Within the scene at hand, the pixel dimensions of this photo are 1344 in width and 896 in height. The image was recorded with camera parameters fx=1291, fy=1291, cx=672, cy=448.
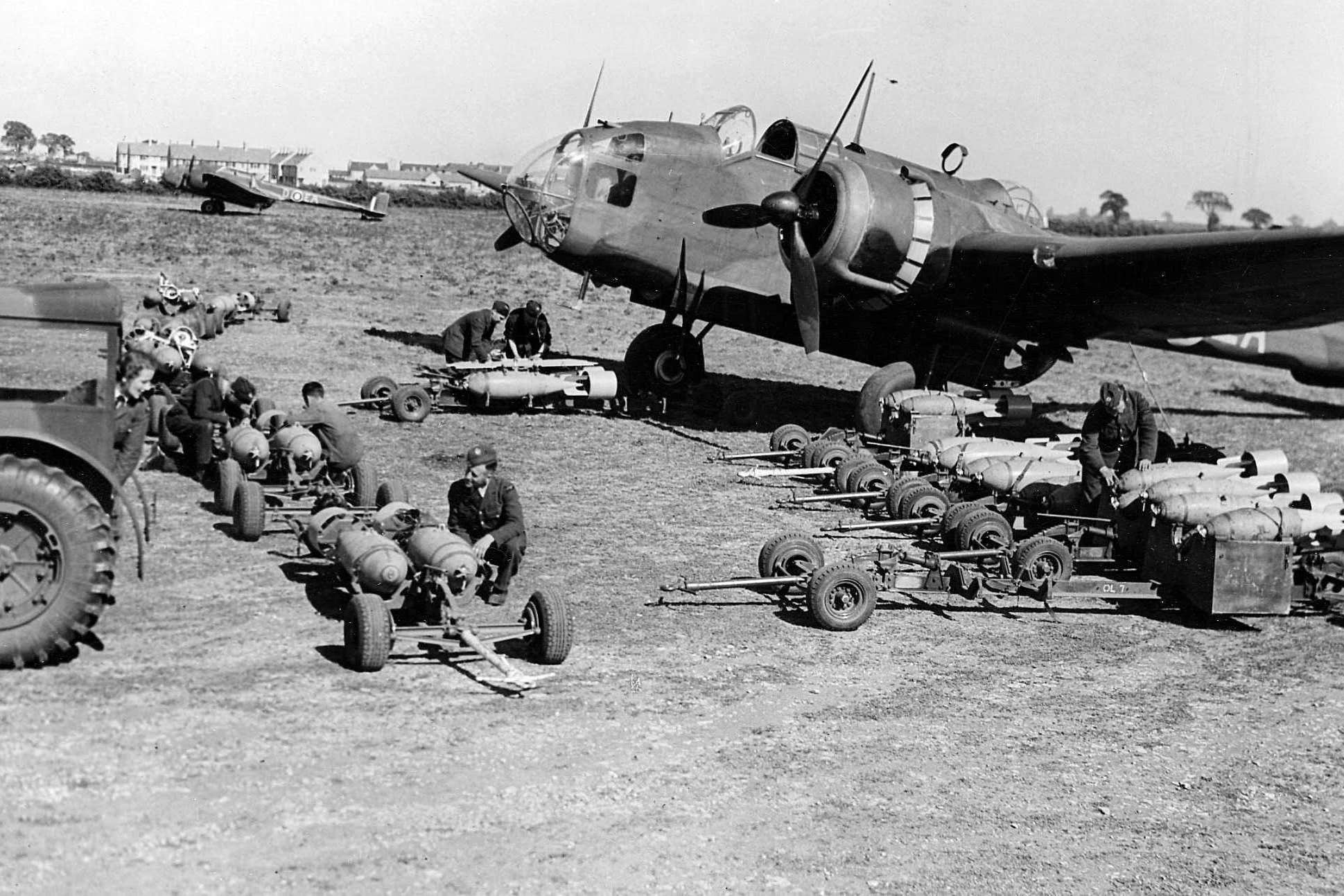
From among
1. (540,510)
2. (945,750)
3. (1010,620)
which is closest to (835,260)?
(540,510)

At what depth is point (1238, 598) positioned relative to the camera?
1070cm

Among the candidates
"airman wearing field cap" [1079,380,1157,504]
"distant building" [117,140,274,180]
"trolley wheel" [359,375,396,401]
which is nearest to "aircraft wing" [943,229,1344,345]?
"airman wearing field cap" [1079,380,1157,504]

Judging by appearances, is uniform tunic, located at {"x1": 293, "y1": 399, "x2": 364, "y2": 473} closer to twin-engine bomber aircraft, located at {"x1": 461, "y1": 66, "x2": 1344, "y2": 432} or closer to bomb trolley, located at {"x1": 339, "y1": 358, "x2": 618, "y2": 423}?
bomb trolley, located at {"x1": 339, "y1": 358, "x2": 618, "y2": 423}

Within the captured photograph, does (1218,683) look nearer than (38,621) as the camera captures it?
No

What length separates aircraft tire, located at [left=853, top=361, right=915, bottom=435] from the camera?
58.3ft

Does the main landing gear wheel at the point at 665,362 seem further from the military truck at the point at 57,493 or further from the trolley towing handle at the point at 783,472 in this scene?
the military truck at the point at 57,493

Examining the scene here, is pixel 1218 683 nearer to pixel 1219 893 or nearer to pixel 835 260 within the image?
pixel 1219 893

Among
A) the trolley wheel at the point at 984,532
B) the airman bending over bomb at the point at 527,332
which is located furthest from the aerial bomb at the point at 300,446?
the airman bending over bomb at the point at 527,332

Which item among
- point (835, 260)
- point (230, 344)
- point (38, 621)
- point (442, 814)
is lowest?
point (442, 814)

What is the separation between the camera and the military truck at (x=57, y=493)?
25.3ft

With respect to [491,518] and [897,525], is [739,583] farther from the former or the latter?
[897,525]

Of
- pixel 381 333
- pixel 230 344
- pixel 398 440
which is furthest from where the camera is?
pixel 381 333

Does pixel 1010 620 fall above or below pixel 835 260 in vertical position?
below

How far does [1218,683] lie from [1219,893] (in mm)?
3643
